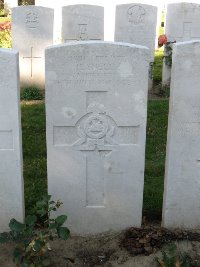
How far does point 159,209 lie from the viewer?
4422 mm

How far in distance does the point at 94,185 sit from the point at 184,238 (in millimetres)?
913

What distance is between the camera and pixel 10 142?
146 inches

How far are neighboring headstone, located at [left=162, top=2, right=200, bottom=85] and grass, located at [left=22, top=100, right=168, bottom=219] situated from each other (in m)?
1.95

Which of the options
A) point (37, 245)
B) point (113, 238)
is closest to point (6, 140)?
point (37, 245)

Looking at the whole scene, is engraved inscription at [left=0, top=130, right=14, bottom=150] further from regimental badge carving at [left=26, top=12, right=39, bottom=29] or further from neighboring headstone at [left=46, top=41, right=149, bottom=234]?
regimental badge carving at [left=26, top=12, right=39, bottom=29]

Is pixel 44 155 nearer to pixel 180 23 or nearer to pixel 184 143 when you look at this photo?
pixel 184 143

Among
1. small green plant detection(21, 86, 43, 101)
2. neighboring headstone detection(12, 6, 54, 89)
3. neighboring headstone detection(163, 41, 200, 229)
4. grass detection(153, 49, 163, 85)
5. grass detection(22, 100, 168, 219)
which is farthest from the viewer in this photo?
grass detection(153, 49, 163, 85)

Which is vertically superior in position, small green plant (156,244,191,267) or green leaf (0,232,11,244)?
green leaf (0,232,11,244)

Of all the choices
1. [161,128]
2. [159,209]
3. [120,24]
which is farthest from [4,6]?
[159,209]

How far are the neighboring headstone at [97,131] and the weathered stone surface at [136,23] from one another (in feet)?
18.1

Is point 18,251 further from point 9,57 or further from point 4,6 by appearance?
point 4,6

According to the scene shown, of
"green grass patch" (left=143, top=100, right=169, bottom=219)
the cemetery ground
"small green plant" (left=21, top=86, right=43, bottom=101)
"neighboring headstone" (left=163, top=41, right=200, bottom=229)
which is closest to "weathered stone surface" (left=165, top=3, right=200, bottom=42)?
"green grass patch" (left=143, top=100, right=169, bottom=219)

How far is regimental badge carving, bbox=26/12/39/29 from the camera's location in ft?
28.3

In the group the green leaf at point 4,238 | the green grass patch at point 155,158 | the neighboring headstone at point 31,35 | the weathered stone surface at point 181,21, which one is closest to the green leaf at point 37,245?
the green leaf at point 4,238
